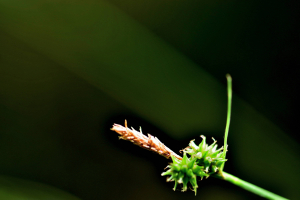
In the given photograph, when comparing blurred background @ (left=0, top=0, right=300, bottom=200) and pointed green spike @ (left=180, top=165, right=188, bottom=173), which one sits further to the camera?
blurred background @ (left=0, top=0, right=300, bottom=200)

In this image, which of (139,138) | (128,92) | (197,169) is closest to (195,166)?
(197,169)

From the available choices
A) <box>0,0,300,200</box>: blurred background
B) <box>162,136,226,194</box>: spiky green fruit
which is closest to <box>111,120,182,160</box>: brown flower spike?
<box>162,136,226,194</box>: spiky green fruit

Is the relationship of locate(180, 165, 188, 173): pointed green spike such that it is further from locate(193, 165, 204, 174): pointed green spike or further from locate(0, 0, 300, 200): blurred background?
locate(0, 0, 300, 200): blurred background

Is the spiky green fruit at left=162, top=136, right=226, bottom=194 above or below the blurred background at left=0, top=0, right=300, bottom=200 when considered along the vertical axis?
below

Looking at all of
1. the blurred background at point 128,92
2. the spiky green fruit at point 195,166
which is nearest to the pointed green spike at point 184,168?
the spiky green fruit at point 195,166

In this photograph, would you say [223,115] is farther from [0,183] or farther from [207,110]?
[0,183]

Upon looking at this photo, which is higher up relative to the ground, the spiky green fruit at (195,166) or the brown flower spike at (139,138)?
the brown flower spike at (139,138)

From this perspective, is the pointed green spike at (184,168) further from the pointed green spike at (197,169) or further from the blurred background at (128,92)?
the blurred background at (128,92)

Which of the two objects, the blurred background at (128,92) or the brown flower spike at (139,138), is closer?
the brown flower spike at (139,138)

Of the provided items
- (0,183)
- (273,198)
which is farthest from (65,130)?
(273,198)
